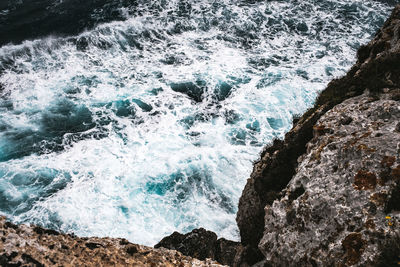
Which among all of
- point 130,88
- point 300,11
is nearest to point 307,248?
point 130,88

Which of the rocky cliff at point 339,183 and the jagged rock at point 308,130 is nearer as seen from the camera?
the rocky cliff at point 339,183

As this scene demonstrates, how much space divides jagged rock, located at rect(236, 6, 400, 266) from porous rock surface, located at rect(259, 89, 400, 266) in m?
0.30

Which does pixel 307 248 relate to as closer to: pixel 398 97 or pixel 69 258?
pixel 398 97

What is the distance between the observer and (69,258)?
5.40 metres

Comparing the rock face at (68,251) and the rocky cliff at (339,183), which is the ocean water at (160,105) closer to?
the rocky cliff at (339,183)

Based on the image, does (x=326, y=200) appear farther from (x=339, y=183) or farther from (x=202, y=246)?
(x=202, y=246)

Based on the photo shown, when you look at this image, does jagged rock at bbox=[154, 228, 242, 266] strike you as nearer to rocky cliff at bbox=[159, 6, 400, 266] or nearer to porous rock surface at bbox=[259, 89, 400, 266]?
rocky cliff at bbox=[159, 6, 400, 266]

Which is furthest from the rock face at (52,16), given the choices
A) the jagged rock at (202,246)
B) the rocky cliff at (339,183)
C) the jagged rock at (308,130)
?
the rocky cliff at (339,183)

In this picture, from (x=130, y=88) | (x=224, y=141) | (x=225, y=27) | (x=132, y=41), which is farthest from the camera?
(x=225, y=27)

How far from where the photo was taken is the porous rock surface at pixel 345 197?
4.87 meters

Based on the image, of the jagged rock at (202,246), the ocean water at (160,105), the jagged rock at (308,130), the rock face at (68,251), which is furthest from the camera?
the ocean water at (160,105)

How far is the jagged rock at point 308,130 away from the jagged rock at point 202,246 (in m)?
1.02

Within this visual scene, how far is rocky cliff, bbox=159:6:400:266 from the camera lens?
195 inches

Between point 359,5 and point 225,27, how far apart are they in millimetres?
14637
